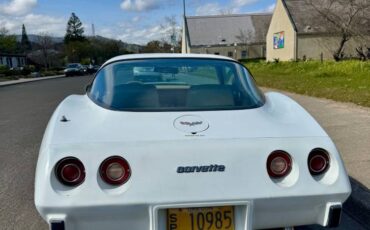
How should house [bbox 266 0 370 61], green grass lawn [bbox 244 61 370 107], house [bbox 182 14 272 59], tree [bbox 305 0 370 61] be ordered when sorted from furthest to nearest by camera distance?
house [bbox 182 14 272 59], house [bbox 266 0 370 61], tree [bbox 305 0 370 61], green grass lawn [bbox 244 61 370 107]

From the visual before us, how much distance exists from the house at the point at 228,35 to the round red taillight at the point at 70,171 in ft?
184

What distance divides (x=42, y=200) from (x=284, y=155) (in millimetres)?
Result: 1510

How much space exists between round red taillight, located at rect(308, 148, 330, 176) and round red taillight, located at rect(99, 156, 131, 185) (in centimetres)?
117

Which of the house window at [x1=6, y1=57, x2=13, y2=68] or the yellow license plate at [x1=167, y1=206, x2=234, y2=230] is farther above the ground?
the yellow license plate at [x1=167, y1=206, x2=234, y2=230]

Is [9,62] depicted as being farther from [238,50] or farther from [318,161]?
[318,161]

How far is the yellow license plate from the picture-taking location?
7.65 ft

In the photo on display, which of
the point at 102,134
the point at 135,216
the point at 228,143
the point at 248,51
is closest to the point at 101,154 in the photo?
the point at 102,134

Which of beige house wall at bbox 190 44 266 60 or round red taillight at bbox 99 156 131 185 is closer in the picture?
round red taillight at bbox 99 156 131 185

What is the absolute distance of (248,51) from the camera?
5834 centimetres

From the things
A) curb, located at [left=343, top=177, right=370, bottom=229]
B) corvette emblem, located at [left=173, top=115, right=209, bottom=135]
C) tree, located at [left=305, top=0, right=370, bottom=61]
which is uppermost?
tree, located at [left=305, top=0, right=370, bottom=61]

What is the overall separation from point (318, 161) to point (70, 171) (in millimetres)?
1576

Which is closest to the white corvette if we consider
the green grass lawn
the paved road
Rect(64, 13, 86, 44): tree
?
the paved road

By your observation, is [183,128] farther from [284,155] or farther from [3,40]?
[3,40]

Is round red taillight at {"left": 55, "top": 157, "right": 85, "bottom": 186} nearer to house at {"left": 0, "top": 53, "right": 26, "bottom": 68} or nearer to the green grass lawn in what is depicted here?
the green grass lawn
